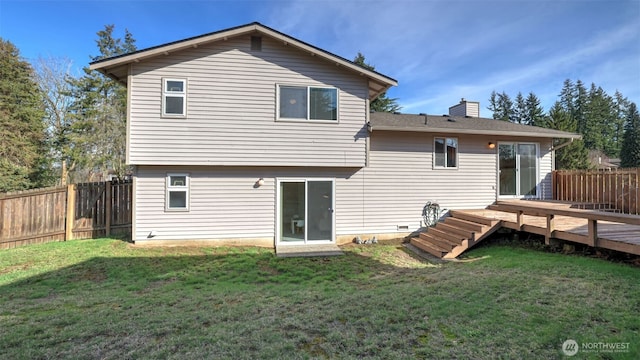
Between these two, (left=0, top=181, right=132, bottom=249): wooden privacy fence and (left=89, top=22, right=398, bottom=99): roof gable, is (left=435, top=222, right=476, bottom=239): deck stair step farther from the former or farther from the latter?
(left=0, top=181, right=132, bottom=249): wooden privacy fence

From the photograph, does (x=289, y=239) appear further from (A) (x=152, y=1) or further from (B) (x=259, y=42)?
(A) (x=152, y=1)

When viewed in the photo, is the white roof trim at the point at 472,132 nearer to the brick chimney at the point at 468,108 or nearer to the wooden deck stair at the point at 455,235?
the wooden deck stair at the point at 455,235

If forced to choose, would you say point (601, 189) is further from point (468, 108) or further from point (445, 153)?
point (468, 108)

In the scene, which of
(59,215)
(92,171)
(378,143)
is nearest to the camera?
(59,215)

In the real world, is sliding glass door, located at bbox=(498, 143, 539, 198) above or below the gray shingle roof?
below

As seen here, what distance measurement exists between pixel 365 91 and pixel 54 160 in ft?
71.4

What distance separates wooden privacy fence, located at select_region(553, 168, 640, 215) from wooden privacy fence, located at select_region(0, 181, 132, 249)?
15315 mm

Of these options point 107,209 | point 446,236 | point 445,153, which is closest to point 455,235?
point 446,236

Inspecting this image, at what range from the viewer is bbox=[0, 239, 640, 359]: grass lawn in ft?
9.48

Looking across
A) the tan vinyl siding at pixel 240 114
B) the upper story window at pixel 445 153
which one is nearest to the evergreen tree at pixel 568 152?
the upper story window at pixel 445 153

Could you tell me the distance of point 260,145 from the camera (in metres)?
8.48

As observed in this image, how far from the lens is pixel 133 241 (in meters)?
8.29

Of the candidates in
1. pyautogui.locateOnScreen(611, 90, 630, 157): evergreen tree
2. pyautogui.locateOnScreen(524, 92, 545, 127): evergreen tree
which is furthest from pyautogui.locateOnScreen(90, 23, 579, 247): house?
pyautogui.locateOnScreen(611, 90, 630, 157): evergreen tree

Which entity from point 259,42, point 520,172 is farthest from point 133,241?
point 520,172
